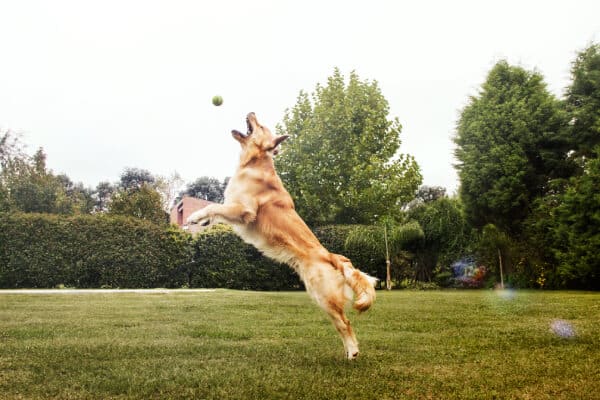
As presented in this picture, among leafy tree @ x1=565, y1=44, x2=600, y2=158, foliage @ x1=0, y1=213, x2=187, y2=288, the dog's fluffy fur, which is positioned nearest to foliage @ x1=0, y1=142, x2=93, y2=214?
foliage @ x1=0, y1=213, x2=187, y2=288

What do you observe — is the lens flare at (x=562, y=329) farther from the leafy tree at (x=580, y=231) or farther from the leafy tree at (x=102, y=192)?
the leafy tree at (x=102, y=192)

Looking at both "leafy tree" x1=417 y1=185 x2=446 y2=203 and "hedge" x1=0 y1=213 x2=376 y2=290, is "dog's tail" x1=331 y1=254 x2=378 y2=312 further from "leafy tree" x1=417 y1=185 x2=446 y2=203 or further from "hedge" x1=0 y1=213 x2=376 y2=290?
"leafy tree" x1=417 y1=185 x2=446 y2=203

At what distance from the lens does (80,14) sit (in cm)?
931

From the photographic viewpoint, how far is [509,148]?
16.0m

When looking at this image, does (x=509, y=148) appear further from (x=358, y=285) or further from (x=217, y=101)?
(x=358, y=285)

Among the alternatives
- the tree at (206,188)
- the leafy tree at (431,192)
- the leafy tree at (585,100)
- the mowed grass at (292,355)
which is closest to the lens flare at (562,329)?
the mowed grass at (292,355)

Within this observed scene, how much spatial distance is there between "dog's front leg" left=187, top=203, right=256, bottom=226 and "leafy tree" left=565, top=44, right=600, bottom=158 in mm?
13377

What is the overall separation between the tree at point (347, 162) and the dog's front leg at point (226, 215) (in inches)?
532

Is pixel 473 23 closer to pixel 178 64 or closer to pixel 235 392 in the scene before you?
pixel 178 64

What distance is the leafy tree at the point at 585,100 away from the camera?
1483 centimetres

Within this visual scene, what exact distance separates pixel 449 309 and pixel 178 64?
257 inches

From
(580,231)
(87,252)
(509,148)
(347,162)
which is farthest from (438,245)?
(87,252)

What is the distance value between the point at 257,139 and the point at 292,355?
2188mm

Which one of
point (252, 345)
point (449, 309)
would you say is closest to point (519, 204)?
point (449, 309)
